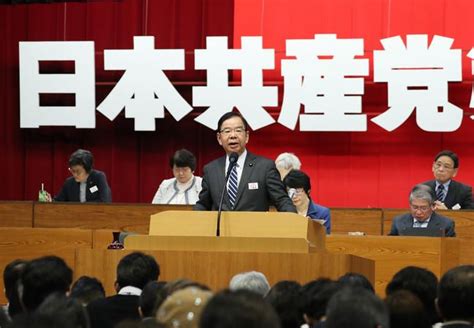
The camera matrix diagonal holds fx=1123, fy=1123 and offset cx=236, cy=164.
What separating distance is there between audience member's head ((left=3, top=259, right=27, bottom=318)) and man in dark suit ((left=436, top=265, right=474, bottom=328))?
1.38 m

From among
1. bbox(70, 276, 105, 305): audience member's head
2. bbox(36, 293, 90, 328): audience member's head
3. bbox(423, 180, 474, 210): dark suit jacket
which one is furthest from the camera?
bbox(423, 180, 474, 210): dark suit jacket

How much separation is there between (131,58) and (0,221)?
2418 millimetres

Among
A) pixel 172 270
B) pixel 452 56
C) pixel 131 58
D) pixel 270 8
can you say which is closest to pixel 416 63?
pixel 452 56

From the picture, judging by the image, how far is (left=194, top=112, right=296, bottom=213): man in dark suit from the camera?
5207mm

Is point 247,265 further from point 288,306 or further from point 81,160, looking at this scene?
point 81,160

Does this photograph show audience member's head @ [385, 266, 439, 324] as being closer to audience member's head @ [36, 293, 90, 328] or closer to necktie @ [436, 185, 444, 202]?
audience member's head @ [36, 293, 90, 328]

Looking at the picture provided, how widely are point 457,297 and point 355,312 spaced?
87 cm

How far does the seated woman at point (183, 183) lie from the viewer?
795cm

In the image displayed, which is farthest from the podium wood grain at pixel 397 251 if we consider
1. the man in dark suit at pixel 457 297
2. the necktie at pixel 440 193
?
the man in dark suit at pixel 457 297

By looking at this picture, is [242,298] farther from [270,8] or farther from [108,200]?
[270,8]

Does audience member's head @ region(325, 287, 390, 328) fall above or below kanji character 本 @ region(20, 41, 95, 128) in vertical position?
below

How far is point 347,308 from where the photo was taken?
2473mm

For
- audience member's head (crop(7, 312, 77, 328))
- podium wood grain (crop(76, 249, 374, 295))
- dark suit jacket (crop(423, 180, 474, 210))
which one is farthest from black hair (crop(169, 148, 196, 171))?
audience member's head (crop(7, 312, 77, 328))

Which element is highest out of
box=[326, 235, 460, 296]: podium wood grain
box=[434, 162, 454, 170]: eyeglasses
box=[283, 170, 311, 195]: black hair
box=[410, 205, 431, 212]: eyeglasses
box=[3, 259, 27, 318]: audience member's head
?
box=[434, 162, 454, 170]: eyeglasses
